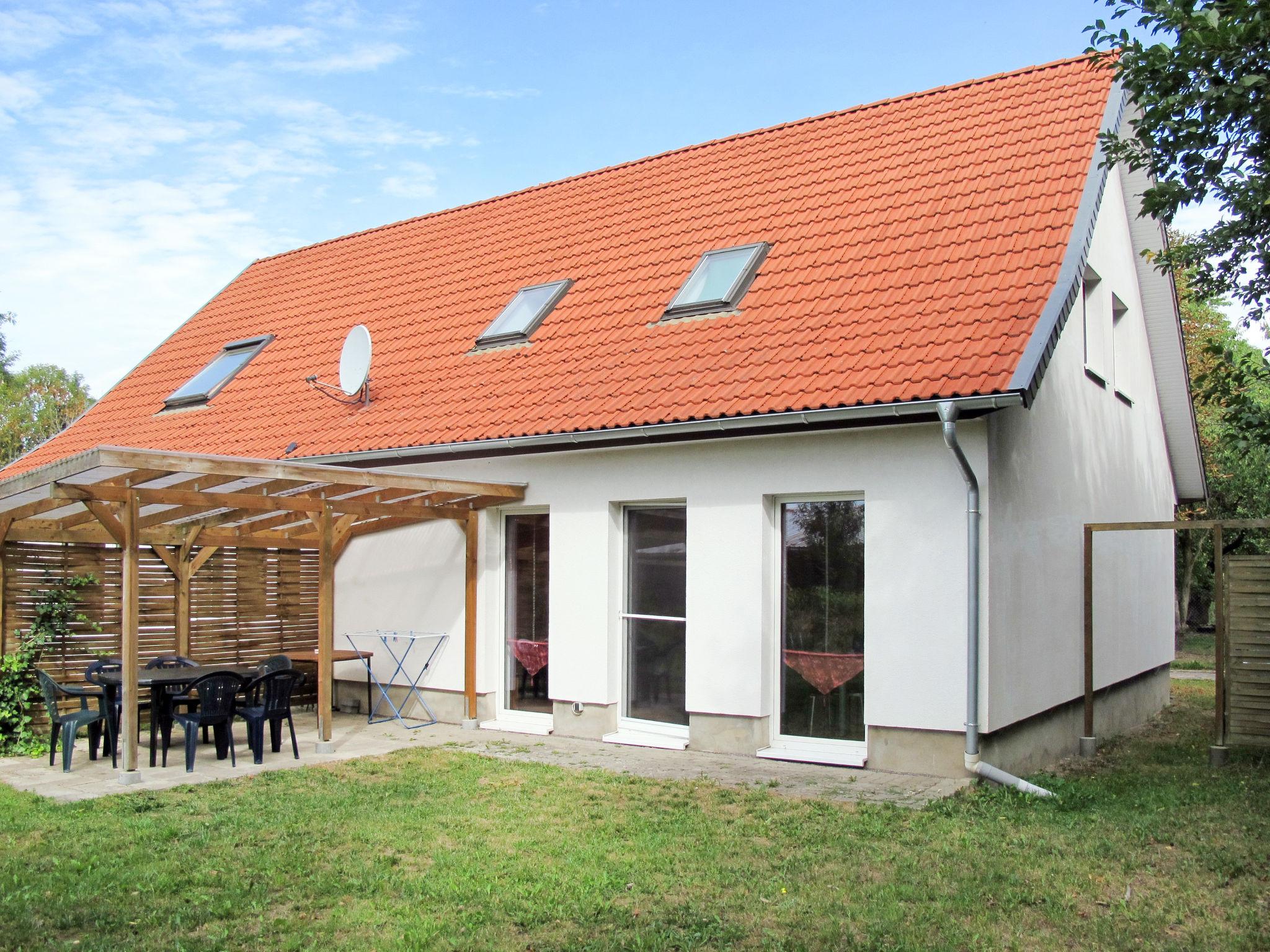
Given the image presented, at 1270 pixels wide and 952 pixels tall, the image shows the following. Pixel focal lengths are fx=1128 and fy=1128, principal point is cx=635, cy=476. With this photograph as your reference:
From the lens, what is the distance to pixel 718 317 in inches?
446

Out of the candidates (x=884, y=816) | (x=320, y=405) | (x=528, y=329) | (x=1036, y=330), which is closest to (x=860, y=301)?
(x=1036, y=330)

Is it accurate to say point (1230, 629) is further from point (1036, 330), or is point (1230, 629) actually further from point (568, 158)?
point (568, 158)

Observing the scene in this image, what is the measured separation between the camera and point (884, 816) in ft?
24.5

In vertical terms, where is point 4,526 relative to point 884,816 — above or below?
above

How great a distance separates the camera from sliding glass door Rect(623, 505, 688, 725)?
34.4ft

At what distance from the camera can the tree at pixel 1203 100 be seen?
639 cm

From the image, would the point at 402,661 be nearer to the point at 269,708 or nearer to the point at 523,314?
the point at 269,708

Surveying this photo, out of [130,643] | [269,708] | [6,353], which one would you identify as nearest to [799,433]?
[269,708]

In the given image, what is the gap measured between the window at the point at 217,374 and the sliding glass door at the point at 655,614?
7718 mm

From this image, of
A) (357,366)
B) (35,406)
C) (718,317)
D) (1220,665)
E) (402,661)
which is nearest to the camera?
(1220,665)

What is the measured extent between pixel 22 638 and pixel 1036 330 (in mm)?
9601

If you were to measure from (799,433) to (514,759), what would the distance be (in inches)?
147

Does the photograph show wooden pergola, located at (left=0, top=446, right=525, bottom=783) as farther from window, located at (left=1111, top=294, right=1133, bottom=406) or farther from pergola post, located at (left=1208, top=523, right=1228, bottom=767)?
window, located at (left=1111, top=294, right=1133, bottom=406)

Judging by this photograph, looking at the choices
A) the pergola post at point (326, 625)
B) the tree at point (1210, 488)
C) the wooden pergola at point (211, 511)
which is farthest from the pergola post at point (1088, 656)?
the tree at point (1210, 488)
